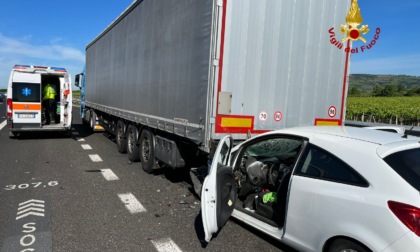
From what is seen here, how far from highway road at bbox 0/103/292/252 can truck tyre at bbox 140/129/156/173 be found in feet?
0.78

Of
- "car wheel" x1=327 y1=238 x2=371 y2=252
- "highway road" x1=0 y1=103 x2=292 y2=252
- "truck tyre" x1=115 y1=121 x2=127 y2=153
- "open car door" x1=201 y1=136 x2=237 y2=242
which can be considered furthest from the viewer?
"truck tyre" x1=115 y1=121 x2=127 y2=153

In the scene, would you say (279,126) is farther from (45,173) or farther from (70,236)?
(45,173)

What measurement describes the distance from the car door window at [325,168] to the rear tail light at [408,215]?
30 cm

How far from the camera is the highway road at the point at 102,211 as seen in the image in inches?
155

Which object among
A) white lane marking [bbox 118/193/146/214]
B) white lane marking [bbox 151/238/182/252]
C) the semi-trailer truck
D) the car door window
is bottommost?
white lane marking [bbox 118/193/146/214]

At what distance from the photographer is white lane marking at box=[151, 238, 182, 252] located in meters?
3.80

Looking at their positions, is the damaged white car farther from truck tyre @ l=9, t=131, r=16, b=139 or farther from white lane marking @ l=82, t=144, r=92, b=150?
truck tyre @ l=9, t=131, r=16, b=139

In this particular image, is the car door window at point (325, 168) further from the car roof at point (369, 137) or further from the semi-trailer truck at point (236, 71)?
the semi-trailer truck at point (236, 71)

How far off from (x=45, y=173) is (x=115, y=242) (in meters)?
4.03

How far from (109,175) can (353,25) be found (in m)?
5.46

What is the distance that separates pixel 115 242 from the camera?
396 cm

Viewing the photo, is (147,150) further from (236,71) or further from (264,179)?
(264,179)

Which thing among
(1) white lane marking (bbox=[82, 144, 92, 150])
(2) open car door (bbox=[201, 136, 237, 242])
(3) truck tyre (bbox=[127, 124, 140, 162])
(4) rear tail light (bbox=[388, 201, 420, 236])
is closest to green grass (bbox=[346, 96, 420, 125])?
(1) white lane marking (bbox=[82, 144, 92, 150])

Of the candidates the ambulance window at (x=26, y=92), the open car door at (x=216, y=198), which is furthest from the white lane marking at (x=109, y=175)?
the ambulance window at (x=26, y=92)
